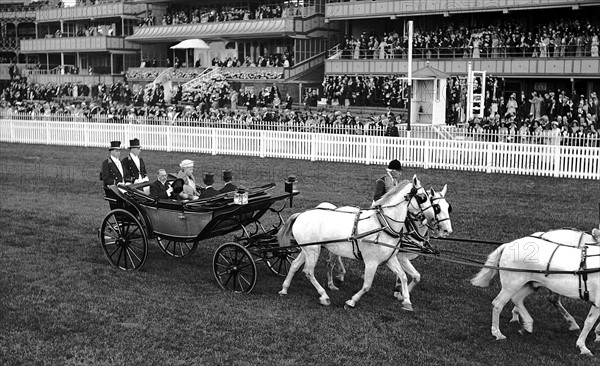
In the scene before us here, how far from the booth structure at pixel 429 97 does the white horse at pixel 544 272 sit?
71.2 feet

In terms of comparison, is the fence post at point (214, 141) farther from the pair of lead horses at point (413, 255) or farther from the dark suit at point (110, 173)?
the pair of lead horses at point (413, 255)

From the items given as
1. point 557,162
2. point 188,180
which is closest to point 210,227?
point 188,180

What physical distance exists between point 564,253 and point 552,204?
30.8ft

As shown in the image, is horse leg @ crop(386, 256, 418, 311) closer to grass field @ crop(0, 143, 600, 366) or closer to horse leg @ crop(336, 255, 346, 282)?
grass field @ crop(0, 143, 600, 366)

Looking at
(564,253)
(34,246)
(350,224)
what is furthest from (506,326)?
(34,246)

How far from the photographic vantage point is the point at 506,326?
371 inches

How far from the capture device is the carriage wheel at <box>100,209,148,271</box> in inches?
458

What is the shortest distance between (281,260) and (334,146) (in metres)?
14.1

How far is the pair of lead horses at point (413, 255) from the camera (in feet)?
27.5

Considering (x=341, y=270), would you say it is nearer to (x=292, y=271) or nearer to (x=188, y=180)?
(x=292, y=271)

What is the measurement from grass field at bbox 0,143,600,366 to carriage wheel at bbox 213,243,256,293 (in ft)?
0.74

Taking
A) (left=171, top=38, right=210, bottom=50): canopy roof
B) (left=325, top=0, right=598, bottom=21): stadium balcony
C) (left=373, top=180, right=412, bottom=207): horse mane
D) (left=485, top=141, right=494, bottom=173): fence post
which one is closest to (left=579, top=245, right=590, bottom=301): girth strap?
(left=373, top=180, right=412, bottom=207): horse mane

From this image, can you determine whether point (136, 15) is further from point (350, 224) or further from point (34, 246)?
point (350, 224)

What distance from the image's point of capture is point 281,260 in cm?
1159
